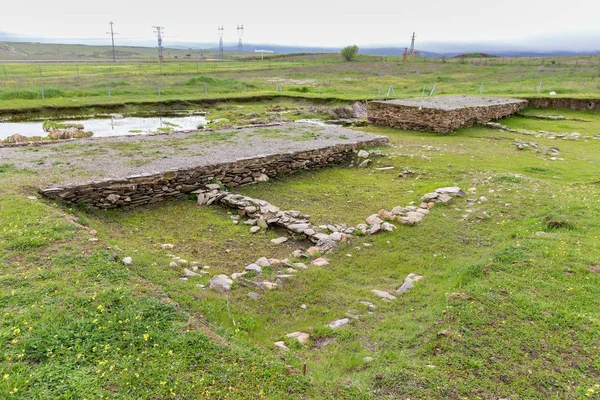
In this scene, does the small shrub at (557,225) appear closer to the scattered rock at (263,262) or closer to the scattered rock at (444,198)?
the scattered rock at (444,198)

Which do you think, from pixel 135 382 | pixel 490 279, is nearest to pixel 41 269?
pixel 135 382

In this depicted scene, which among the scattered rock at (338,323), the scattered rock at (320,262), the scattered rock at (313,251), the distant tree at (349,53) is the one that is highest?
the distant tree at (349,53)

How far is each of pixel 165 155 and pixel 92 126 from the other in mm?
15605

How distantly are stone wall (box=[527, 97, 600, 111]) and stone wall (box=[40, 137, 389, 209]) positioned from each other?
20077mm

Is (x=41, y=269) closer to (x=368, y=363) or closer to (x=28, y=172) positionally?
(x=368, y=363)

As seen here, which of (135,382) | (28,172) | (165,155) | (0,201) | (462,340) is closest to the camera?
(135,382)

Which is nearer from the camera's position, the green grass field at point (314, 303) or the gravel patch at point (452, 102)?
the green grass field at point (314, 303)

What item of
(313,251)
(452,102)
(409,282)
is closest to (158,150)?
(313,251)

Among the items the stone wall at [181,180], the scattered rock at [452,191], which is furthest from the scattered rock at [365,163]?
the scattered rock at [452,191]

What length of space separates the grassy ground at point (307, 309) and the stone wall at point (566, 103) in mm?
20473

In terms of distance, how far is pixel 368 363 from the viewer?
16.0 ft

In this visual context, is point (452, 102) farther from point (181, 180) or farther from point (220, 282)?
point (220, 282)

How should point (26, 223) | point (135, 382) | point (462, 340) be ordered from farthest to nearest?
point (26, 223) → point (462, 340) → point (135, 382)

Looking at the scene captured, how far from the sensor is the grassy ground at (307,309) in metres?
4.24
